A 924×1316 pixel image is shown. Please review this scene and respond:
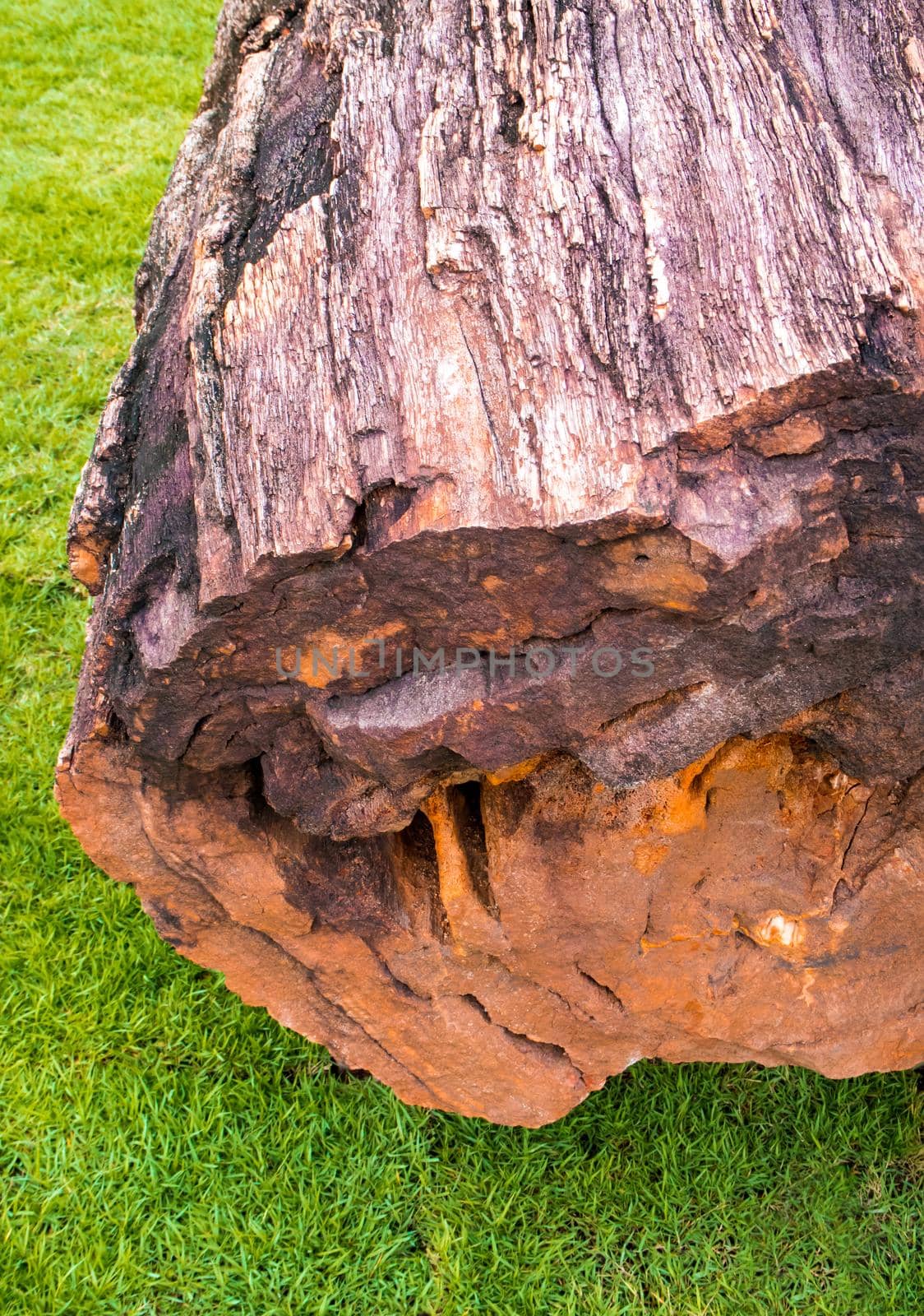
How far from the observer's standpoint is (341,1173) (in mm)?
2455

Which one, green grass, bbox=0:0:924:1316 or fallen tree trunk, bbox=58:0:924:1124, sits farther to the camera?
green grass, bbox=0:0:924:1316

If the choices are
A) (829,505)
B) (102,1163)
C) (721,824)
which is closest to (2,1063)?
(102,1163)

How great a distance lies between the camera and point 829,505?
4.79 feet

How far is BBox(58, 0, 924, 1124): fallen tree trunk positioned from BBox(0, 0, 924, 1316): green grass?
58 cm

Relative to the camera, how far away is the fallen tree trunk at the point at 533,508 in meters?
1.43

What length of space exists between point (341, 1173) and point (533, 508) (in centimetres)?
168

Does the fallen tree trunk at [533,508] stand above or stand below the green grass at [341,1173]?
above

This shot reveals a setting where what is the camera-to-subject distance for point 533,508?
1396mm

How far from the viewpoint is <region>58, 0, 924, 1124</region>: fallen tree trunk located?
1.43 m

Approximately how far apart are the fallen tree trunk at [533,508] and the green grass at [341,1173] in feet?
1.90

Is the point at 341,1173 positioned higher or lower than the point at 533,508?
lower

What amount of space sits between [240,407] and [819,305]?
77 cm

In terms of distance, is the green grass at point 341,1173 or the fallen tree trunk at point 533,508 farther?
the green grass at point 341,1173

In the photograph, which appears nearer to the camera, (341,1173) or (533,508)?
(533,508)
